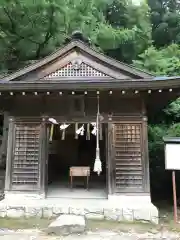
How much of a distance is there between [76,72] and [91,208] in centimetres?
444

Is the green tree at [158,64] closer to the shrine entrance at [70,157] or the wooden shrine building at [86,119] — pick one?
the shrine entrance at [70,157]

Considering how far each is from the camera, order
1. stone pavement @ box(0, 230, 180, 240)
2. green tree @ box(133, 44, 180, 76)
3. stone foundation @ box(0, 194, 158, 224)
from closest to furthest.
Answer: stone pavement @ box(0, 230, 180, 240) < stone foundation @ box(0, 194, 158, 224) < green tree @ box(133, 44, 180, 76)

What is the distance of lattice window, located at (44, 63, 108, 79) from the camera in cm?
905

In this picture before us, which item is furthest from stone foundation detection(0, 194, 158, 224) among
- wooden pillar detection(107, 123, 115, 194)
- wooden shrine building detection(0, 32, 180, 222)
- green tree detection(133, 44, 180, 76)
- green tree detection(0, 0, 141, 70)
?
green tree detection(133, 44, 180, 76)

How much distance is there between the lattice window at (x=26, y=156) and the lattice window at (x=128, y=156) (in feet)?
8.28

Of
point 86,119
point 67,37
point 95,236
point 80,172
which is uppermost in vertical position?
point 67,37

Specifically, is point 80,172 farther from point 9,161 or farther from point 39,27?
point 39,27

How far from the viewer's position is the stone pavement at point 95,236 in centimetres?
604

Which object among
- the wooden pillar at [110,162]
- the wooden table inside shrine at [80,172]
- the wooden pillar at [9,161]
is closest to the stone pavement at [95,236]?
the wooden pillar at [110,162]

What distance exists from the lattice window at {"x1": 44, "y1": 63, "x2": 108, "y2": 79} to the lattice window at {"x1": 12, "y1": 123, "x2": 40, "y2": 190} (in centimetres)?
196

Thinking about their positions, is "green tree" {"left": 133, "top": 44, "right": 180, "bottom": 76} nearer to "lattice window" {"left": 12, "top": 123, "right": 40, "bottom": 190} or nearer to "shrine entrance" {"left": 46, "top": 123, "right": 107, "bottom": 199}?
"shrine entrance" {"left": 46, "top": 123, "right": 107, "bottom": 199}

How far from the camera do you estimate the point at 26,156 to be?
8336mm

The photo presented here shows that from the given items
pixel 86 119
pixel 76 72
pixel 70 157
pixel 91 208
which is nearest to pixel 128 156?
pixel 86 119

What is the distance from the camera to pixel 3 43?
1410 cm
